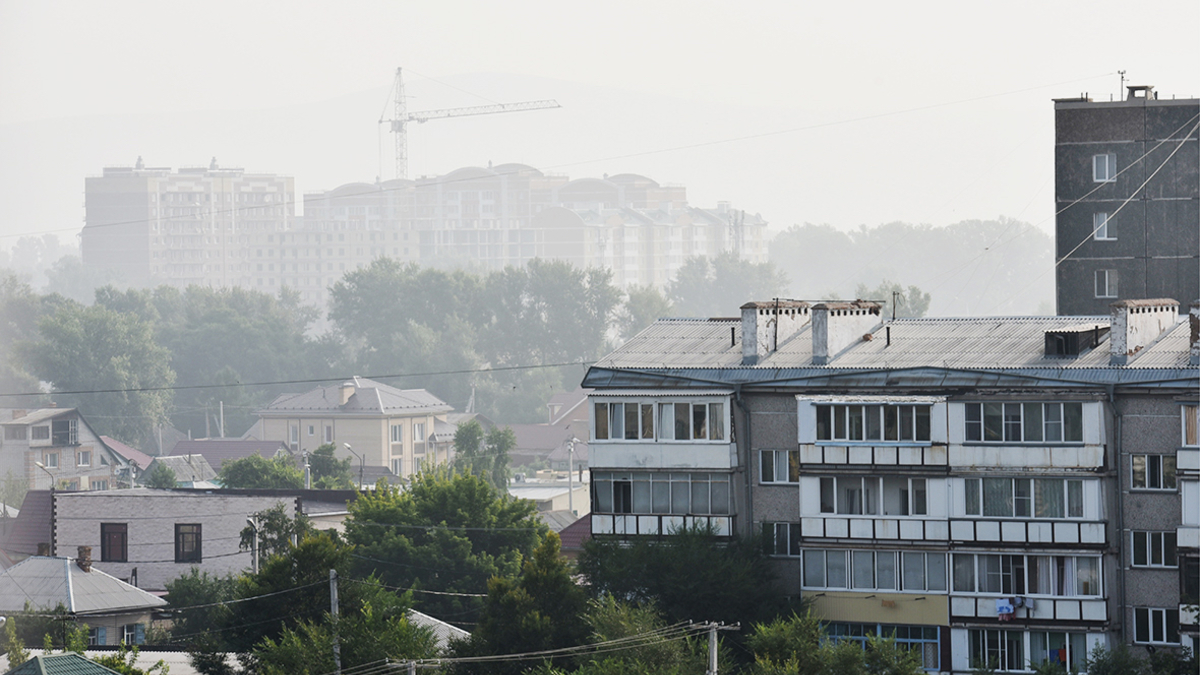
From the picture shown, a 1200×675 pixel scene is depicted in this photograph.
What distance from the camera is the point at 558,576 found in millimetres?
41594

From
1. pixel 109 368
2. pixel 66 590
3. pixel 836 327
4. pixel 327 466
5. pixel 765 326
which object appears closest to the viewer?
pixel 836 327

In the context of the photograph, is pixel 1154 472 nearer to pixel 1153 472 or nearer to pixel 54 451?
pixel 1153 472

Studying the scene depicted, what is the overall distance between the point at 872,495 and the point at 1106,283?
78.1 feet

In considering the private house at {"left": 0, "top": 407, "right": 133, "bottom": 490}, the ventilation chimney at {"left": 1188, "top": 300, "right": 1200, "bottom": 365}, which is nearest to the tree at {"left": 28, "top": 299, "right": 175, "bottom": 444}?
the private house at {"left": 0, "top": 407, "right": 133, "bottom": 490}

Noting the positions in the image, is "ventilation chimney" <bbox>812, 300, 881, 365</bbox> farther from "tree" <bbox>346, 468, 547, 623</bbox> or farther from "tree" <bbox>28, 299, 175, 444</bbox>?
"tree" <bbox>28, 299, 175, 444</bbox>

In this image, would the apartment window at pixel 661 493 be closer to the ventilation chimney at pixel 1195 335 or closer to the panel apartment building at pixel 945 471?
the panel apartment building at pixel 945 471

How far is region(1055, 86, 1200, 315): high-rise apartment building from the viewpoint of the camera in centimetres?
6044

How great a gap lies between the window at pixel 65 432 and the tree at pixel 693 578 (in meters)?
85.1

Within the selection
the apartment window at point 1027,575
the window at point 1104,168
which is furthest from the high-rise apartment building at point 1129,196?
the apartment window at point 1027,575

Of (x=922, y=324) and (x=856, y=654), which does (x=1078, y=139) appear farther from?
(x=856, y=654)

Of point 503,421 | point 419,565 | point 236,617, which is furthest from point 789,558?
point 503,421

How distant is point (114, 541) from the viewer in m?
67.2

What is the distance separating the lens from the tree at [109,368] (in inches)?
6176

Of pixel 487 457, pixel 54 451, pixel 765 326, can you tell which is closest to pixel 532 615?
pixel 765 326
